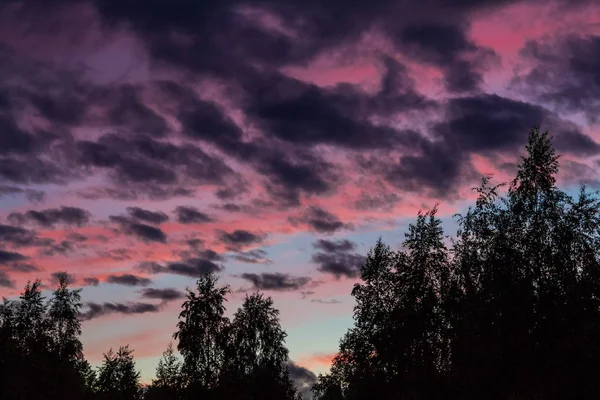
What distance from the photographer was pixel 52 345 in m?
88.8

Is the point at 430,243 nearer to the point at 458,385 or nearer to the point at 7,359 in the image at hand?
the point at 458,385

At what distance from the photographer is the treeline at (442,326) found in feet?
159

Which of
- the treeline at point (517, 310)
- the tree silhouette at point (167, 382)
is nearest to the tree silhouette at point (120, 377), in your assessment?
the tree silhouette at point (167, 382)

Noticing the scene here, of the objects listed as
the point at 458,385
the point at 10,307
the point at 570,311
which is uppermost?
the point at 10,307

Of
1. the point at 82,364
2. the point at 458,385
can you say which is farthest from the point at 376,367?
the point at 82,364

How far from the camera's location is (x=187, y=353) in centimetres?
8412

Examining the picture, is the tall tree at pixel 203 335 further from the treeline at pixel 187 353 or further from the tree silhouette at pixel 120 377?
the tree silhouette at pixel 120 377

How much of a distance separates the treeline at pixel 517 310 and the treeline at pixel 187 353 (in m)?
18.3

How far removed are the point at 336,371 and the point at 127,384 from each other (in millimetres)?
45442

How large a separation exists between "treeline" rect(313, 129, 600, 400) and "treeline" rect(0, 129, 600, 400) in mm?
93

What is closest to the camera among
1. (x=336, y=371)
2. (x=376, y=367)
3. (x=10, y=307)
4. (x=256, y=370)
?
(x=376, y=367)

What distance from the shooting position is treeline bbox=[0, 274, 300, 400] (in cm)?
7919

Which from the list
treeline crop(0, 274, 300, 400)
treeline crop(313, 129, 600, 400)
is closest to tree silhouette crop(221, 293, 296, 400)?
treeline crop(0, 274, 300, 400)

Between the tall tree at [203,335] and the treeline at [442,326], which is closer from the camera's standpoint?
the treeline at [442,326]
